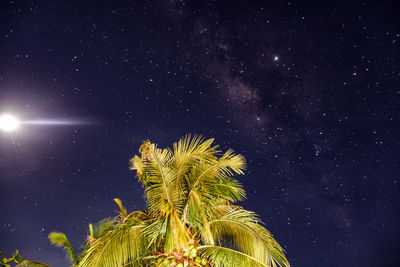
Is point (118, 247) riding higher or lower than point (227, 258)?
higher

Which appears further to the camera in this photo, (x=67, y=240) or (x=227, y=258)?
(x=67, y=240)

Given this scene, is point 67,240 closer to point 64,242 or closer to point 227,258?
point 64,242

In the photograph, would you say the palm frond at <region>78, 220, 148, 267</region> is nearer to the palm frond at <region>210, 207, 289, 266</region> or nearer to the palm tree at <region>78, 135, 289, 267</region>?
the palm tree at <region>78, 135, 289, 267</region>

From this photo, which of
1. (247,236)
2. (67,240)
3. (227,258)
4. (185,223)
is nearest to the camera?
(227,258)

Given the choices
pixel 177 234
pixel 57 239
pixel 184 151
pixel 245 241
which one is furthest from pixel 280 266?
pixel 57 239

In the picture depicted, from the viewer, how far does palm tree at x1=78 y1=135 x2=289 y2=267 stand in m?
5.08

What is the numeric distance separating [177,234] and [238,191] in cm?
200

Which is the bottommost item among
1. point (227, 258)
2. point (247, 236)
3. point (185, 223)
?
point (227, 258)

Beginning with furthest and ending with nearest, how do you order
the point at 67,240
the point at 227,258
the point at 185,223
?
the point at 67,240
the point at 185,223
the point at 227,258

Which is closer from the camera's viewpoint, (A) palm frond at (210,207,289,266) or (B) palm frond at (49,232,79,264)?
(A) palm frond at (210,207,289,266)

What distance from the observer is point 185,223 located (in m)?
5.54

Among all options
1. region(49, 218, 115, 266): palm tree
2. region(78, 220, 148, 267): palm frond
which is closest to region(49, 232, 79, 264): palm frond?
region(49, 218, 115, 266): palm tree

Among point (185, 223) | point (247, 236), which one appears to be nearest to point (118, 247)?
point (185, 223)

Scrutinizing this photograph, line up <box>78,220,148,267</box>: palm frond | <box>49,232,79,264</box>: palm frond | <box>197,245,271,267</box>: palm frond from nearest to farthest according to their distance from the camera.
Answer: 1. <box>78,220,148,267</box>: palm frond
2. <box>197,245,271,267</box>: palm frond
3. <box>49,232,79,264</box>: palm frond
